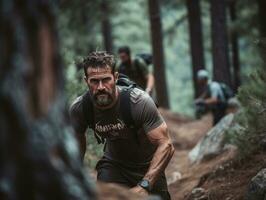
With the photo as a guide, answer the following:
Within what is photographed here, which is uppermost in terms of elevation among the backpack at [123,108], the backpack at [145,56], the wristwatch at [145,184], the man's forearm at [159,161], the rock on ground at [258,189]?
the backpack at [123,108]

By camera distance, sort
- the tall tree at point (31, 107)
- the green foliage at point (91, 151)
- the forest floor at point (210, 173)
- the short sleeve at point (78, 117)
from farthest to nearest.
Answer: the green foliage at point (91, 151) → the forest floor at point (210, 173) → the short sleeve at point (78, 117) → the tall tree at point (31, 107)

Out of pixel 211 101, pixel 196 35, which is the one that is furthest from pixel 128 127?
pixel 196 35

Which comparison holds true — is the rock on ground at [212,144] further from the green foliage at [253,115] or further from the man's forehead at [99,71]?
the man's forehead at [99,71]

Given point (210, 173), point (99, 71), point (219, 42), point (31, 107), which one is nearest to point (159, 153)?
point (99, 71)

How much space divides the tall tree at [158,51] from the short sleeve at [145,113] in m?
17.2

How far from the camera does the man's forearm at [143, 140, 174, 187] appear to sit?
5.90m

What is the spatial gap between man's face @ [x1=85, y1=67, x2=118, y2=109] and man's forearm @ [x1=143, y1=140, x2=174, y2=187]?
67cm

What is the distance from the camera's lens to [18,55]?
9.01 ft

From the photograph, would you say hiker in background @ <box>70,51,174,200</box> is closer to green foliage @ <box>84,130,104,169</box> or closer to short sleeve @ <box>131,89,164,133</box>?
short sleeve @ <box>131,89,164,133</box>

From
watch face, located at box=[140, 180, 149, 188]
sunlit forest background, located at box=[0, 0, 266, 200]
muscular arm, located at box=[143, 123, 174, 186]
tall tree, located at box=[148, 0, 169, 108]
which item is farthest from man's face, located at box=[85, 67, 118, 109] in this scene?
tall tree, located at box=[148, 0, 169, 108]

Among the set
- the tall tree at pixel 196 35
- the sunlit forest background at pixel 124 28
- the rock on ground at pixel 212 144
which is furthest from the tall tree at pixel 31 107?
the tall tree at pixel 196 35

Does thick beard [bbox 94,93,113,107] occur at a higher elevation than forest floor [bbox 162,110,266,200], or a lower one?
higher

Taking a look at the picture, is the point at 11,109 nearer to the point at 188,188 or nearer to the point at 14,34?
the point at 14,34

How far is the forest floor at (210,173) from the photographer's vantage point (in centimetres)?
817
